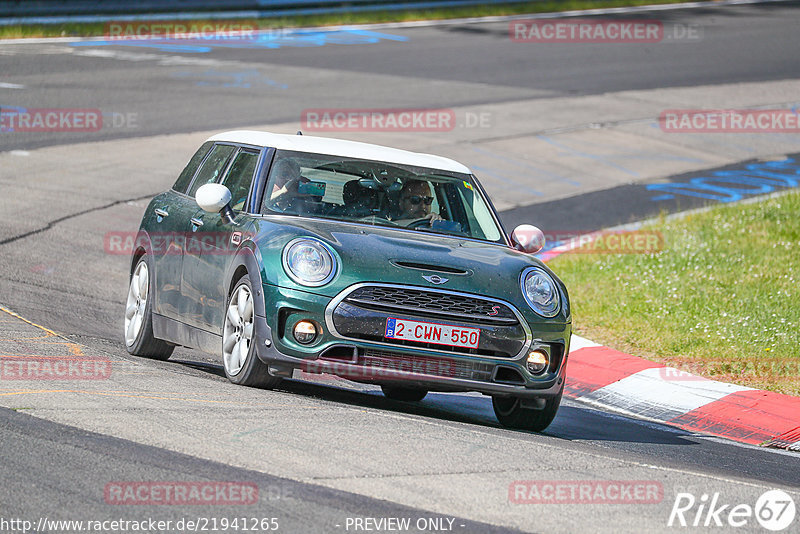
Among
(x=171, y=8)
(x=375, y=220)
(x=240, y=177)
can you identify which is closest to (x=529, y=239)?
(x=375, y=220)

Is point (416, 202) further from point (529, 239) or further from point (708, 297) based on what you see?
point (708, 297)

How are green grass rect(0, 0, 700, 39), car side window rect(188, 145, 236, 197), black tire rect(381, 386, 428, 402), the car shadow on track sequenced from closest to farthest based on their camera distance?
the car shadow on track
car side window rect(188, 145, 236, 197)
black tire rect(381, 386, 428, 402)
green grass rect(0, 0, 700, 39)

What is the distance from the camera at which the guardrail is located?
2698 centimetres

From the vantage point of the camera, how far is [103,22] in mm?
27969

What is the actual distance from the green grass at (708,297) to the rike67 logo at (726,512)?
3.99 m

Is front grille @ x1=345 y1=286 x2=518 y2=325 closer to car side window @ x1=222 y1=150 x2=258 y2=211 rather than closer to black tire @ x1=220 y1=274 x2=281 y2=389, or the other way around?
black tire @ x1=220 y1=274 x2=281 y2=389

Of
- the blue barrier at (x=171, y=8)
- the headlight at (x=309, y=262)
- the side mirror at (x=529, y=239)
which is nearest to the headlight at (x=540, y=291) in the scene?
the side mirror at (x=529, y=239)

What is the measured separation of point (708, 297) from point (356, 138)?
8.66 metres

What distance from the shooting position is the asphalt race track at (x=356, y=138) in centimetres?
518

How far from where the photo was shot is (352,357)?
6879mm

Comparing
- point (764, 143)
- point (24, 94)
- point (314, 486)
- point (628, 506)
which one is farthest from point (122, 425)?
point (764, 143)

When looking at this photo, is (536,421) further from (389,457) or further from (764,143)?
(764,143)

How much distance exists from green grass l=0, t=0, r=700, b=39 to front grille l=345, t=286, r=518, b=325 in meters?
21.2

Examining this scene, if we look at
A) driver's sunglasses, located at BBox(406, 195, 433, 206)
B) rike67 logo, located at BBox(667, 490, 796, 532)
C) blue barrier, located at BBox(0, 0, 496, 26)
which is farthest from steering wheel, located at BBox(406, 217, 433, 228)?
blue barrier, located at BBox(0, 0, 496, 26)
